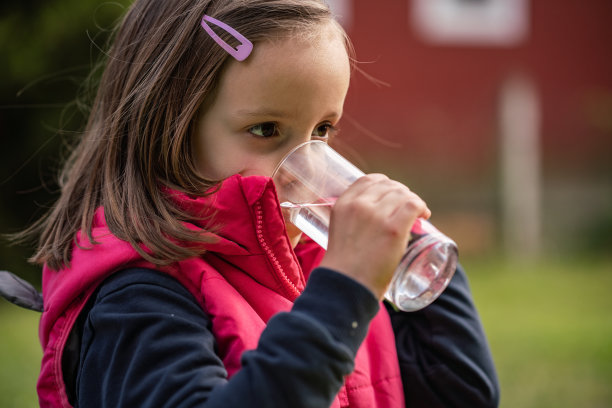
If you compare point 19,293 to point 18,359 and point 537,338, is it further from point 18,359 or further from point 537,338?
point 537,338

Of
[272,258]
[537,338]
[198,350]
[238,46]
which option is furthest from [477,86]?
[198,350]

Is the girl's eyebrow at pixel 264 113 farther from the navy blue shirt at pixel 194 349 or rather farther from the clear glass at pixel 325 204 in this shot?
the navy blue shirt at pixel 194 349

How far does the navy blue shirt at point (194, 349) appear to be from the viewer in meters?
1.18

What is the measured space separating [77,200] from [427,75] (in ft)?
33.4

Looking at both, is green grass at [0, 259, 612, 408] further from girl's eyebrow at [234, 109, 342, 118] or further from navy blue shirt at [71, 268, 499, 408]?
girl's eyebrow at [234, 109, 342, 118]

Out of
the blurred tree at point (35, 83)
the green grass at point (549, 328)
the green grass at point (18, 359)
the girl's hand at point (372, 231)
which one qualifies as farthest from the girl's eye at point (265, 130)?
the blurred tree at point (35, 83)

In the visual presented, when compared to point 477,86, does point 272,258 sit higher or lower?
higher

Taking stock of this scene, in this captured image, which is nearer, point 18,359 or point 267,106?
point 267,106

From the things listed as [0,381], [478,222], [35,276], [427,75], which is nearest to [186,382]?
[0,381]

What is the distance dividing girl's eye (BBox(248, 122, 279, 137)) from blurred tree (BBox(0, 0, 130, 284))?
2897 millimetres

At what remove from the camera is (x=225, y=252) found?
1500mm

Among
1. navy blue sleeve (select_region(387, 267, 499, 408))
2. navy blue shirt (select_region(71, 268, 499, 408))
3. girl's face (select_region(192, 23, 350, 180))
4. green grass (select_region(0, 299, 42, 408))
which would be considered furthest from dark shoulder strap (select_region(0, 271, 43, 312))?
green grass (select_region(0, 299, 42, 408))

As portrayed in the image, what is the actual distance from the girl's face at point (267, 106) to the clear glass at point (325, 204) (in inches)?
1.8

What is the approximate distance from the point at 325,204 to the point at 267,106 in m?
0.24
